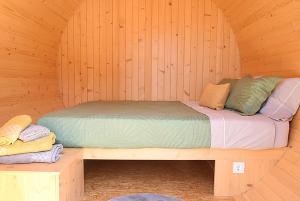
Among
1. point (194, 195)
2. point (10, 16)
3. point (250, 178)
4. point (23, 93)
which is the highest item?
point (10, 16)

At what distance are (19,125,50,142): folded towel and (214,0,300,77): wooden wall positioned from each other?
2.11 meters

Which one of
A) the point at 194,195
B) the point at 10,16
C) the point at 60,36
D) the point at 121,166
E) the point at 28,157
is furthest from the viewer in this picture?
the point at 60,36

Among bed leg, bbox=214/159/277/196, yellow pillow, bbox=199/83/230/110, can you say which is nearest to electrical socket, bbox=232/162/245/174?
bed leg, bbox=214/159/277/196

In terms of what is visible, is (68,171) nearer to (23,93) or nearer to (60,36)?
(23,93)

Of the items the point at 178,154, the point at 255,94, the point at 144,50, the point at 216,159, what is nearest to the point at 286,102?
the point at 255,94

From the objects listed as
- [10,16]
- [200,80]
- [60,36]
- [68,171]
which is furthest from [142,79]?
[68,171]

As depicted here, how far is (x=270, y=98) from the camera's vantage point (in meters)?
2.59

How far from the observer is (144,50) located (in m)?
4.38

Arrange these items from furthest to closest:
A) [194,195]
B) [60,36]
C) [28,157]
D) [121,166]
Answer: [60,36], [121,166], [194,195], [28,157]

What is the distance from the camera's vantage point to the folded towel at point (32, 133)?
1927mm

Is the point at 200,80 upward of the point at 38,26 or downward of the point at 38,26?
downward

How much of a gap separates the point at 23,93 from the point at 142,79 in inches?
68.4

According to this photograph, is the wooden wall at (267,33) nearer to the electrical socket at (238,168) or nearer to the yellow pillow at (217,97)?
the yellow pillow at (217,97)

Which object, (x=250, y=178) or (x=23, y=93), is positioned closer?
(x=250, y=178)
